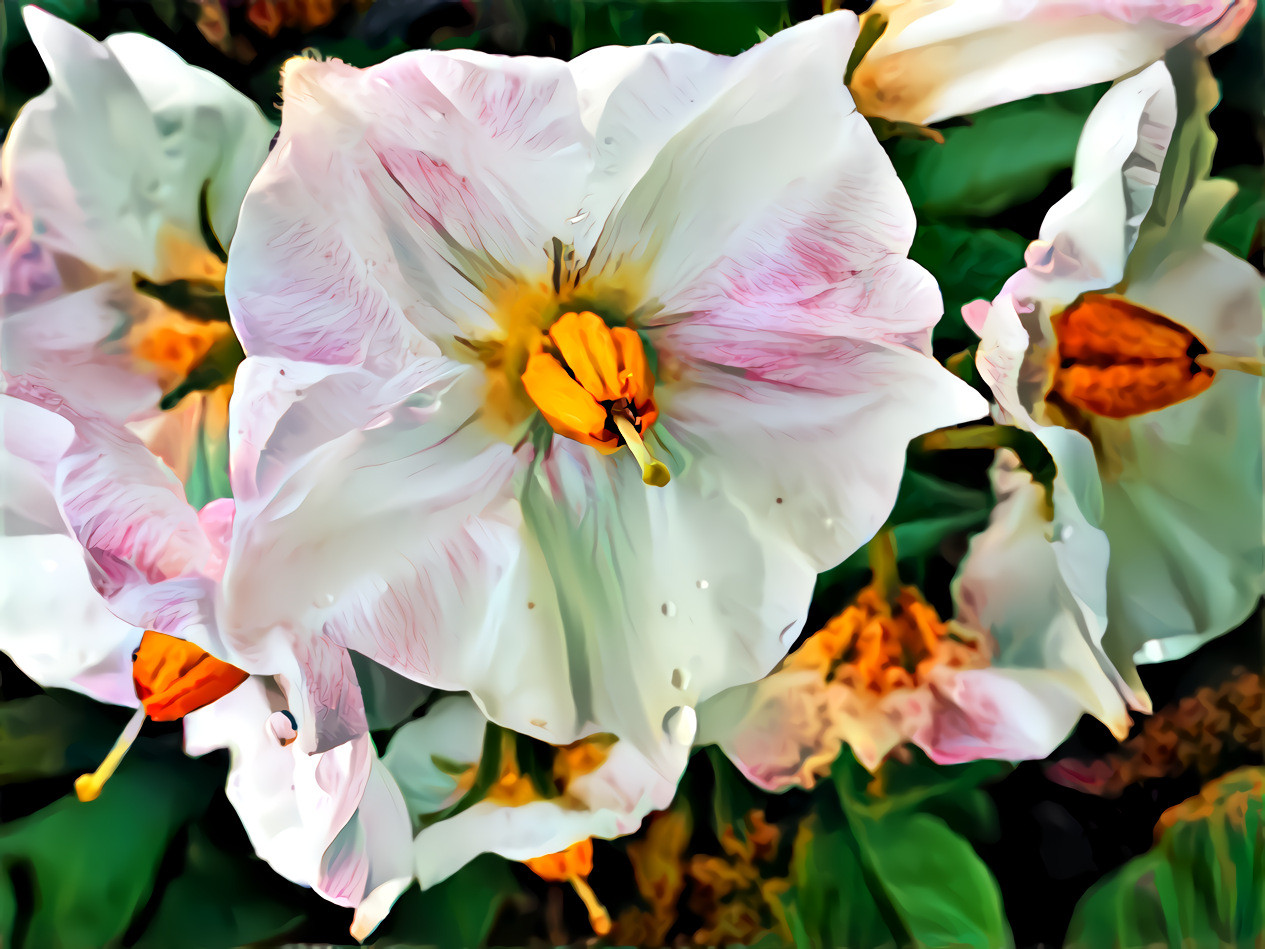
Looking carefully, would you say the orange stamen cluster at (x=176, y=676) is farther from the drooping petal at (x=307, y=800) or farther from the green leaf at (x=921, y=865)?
the green leaf at (x=921, y=865)

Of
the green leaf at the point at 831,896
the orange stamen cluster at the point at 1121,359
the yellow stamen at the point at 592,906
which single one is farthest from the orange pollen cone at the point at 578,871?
the orange stamen cluster at the point at 1121,359

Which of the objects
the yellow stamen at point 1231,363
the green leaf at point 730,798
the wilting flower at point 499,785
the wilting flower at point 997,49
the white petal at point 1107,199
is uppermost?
the wilting flower at point 997,49

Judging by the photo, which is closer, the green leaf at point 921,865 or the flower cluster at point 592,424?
the flower cluster at point 592,424

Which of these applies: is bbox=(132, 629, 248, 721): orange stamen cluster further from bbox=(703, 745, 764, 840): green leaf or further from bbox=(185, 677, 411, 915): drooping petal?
bbox=(703, 745, 764, 840): green leaf

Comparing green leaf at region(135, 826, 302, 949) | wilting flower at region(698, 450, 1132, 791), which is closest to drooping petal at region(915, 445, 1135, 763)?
wilting flower at region(698, 450, 1132, 791)

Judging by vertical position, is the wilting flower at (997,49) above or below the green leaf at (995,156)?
above

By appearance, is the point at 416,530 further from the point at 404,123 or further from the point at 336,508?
the point at 404,123

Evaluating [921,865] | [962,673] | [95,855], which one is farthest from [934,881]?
[95,855]

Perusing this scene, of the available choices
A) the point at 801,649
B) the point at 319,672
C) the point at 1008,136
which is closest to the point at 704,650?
the point at 801,649
